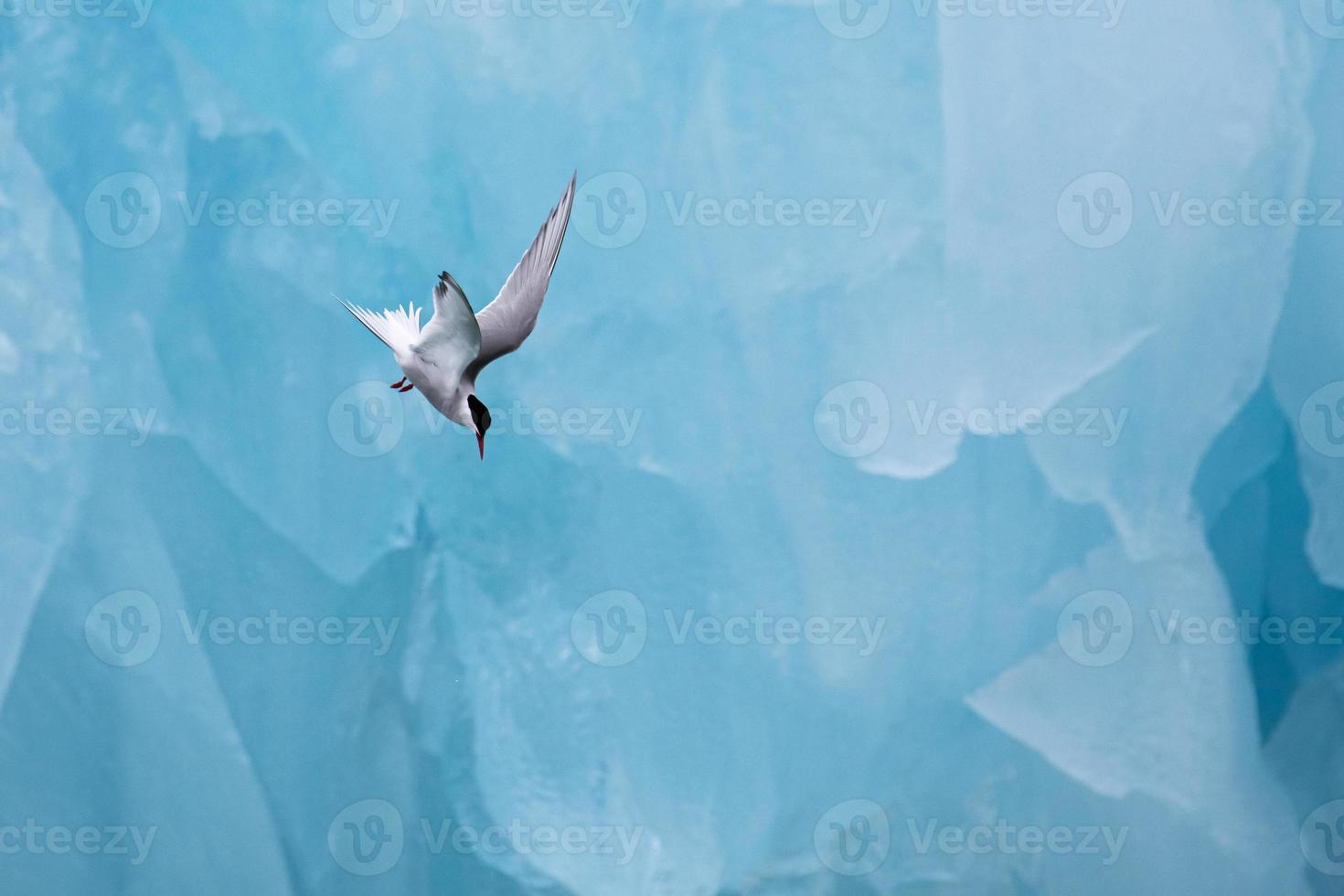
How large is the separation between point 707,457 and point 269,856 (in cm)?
105

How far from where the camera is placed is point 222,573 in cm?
207

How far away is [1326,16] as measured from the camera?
2133mm

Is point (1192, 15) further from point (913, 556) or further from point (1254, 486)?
point (913, 556)

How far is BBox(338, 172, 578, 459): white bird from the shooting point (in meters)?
1.18

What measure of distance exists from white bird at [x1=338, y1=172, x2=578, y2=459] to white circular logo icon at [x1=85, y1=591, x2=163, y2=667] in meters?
0.94

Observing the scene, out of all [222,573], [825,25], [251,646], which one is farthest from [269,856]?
[825,25]

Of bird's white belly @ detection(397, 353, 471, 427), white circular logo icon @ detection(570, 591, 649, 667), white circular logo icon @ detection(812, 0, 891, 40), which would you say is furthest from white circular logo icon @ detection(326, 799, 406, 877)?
white circular logo icon @ detection(812, 0, 891, 40)

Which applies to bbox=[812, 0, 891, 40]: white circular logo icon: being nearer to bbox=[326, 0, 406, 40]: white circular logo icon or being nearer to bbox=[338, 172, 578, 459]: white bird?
bbox=[326, 0, 406, 40]: white circular logo icon

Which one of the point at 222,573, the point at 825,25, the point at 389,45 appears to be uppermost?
the point at 389,45

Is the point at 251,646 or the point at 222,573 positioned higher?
the point at 222,573

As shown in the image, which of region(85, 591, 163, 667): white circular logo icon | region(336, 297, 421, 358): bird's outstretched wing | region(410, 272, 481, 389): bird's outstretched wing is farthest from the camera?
region(85, 591, 163, 667): white circular logo icon

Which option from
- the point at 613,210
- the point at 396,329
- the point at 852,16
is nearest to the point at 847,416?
the point at 613,210

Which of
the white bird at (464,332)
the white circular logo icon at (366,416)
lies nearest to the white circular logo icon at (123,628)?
the white circular logo icon at (366,416)

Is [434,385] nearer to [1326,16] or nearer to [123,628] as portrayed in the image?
[123,628]
